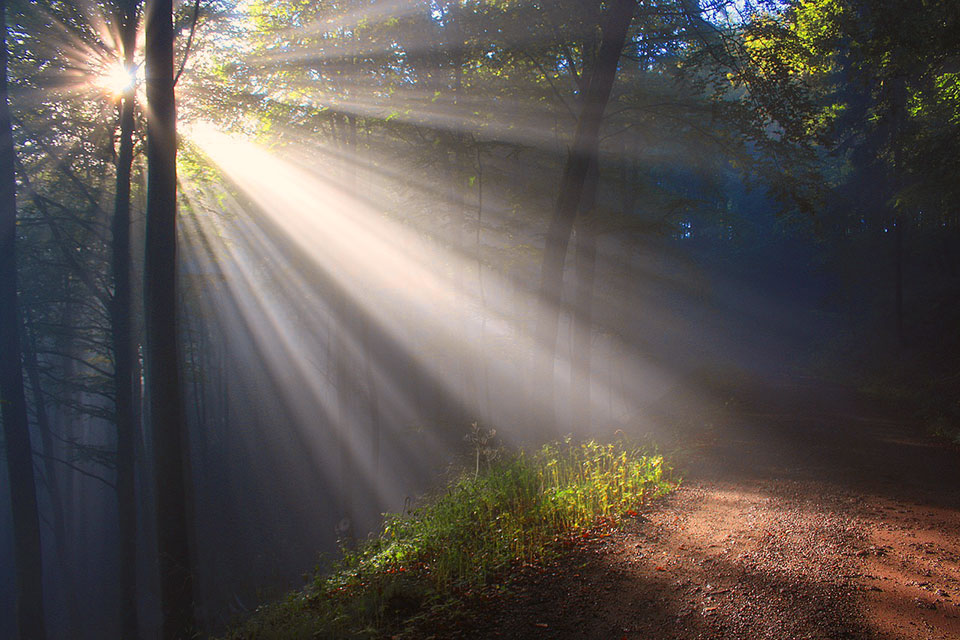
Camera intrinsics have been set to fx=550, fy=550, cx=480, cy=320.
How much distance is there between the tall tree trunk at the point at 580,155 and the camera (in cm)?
891

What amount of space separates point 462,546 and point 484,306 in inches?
559

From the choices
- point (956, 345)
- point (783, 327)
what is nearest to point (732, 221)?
point (956, 345)

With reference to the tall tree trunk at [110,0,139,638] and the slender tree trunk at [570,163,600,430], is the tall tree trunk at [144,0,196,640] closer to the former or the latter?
the tall tree trunk at [110,0,139,638]

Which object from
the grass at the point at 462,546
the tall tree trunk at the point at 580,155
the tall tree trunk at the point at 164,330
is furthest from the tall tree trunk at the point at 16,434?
the tall tree trunk at the point at 580,155

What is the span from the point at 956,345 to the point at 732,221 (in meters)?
8.24

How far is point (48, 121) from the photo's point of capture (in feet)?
36.4

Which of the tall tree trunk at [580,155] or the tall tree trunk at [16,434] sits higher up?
the tall tree trunk at [580,155]

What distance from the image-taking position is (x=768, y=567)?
4168mm

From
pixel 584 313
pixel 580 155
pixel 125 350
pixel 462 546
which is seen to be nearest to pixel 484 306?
pixel 584 313

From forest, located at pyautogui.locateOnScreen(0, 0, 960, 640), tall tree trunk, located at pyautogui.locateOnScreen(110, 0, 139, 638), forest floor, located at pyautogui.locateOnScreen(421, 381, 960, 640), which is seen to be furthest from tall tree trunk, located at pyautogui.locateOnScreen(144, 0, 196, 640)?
tall tree trunk, located at pyautogui.locateOnScreen(110, 0, 139, 638)

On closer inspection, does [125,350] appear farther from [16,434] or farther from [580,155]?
[580,155]

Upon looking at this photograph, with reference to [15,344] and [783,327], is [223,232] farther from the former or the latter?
[783,327]

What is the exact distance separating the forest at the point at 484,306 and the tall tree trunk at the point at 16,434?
5 cm

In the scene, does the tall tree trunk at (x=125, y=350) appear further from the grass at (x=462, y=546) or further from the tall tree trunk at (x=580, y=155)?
the grass at (x=462, y=546)
